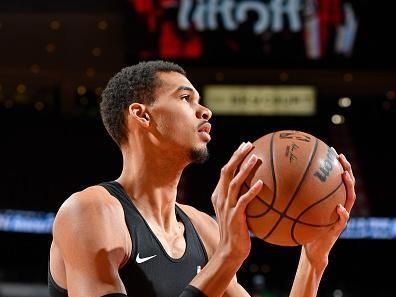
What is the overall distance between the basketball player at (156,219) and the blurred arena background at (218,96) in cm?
953

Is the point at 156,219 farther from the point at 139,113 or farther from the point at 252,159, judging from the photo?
the point at 252,159

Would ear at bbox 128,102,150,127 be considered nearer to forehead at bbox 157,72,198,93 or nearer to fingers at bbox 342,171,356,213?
forehead at bbox 157,72,198,93

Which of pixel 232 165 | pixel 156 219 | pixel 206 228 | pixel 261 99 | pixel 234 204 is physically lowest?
pixel 261 99

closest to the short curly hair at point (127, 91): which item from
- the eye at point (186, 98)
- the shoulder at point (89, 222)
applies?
the eye at point (186, 98)

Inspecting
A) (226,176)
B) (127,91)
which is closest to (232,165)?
(226,176)

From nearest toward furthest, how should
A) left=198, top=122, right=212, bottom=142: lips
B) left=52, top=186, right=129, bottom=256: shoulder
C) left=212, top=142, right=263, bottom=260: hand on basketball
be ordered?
left=212, top=142, right=263, bottom=260: hand on basketball < left=52, top=186, right=129, bottom=256: shoulder < left=198, top=122, right=212, bottom=142: lips

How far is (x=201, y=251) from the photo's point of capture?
3264mm

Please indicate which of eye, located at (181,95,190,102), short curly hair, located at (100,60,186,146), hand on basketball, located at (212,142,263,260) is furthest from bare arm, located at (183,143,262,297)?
short curly hair, located at (100,60,186,146)

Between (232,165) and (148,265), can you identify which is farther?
(148,265)

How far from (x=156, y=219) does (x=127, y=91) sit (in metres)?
0.53

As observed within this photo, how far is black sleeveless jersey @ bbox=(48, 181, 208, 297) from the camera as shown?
9.66 ft

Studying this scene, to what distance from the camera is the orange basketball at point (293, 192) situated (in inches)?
105

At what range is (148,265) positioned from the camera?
9.77 ft

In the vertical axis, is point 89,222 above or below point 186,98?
below
